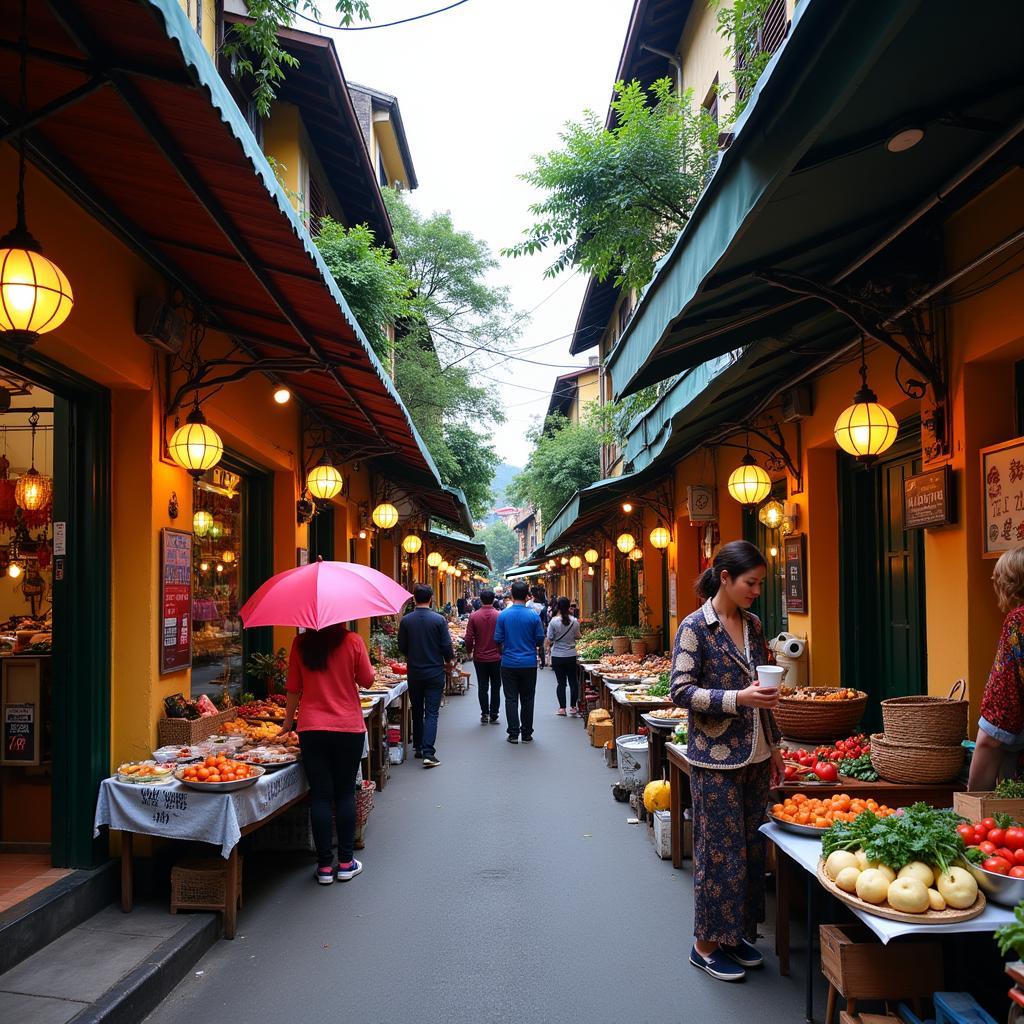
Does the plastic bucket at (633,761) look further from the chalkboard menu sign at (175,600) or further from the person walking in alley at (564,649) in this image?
the person walking in alley at (564,649)

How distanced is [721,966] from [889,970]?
1176 millimetres

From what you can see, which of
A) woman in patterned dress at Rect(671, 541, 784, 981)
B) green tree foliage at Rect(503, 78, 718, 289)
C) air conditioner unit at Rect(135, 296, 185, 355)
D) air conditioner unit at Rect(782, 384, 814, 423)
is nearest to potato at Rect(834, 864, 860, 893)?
woman in patterned dress at Rect(671, 541, 784, 981)

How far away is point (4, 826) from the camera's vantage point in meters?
5.89

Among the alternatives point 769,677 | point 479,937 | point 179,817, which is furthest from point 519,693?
point 769,677

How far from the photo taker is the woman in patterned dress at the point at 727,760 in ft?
14.3

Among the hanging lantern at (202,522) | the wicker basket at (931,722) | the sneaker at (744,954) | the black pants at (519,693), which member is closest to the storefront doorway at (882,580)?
the wicker basket at (931,722)

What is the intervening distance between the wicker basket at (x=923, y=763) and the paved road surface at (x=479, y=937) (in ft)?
3.84

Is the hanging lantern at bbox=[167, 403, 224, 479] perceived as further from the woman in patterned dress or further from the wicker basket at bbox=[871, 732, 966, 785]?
the wicker basket at bbox=[871, 732, 966, 785]

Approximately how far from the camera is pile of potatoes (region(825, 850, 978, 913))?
124 inches

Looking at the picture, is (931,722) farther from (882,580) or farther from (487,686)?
(487,686)

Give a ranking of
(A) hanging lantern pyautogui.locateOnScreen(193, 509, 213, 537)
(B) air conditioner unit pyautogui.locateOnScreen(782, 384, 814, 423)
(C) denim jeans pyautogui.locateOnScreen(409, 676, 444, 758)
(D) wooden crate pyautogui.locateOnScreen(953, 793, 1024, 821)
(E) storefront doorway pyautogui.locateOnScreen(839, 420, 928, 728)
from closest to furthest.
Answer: (D) wooden crate pyautogui.locateOnScreen(953, 793, 1024, 821) → (E) storefront doorway pyautogui.locateOnScreen(839, 420, 928, 728) → (A) hanging lantern pyautogui.locateOnScreen(193, 509, 213, 537) → (B) air conditioner unit pyautogui.locateOnScreen(782, 384, 814, 423) → (C) denim jeans pyautogui.locateOnScreen(409, 676, 444, 758)

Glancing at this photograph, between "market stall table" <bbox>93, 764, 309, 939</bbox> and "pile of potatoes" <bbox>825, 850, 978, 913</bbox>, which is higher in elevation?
"pile of potatoes" <bbox>825, 850, 978, 913</bbox>

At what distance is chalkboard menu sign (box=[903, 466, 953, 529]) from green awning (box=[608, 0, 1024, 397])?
4.08ft

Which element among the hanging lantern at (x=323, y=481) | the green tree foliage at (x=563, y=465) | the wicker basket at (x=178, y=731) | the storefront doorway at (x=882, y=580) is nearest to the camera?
the wicker basket at (x=178, y=731)
